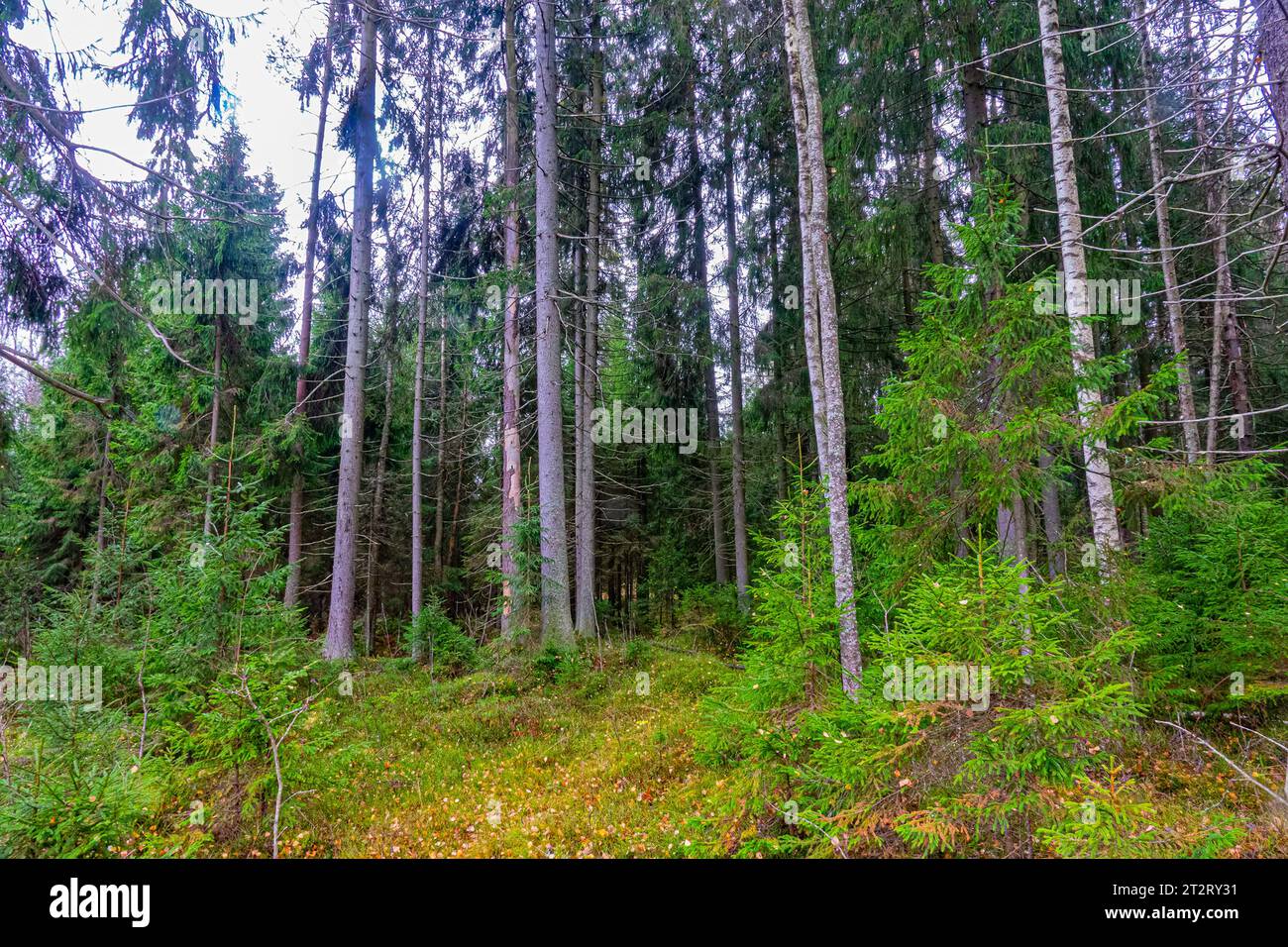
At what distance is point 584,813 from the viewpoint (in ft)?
17.7

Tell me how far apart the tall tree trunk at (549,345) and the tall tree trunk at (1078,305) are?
26.0 ft

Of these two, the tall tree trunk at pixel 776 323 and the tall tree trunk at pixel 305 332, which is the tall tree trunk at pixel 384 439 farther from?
the tall tree trunk at pixel 776 323

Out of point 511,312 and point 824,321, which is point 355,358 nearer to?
point 511,312

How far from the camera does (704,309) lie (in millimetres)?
13812

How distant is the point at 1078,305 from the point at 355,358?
42.3 ft

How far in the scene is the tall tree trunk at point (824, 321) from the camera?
5.00 meters

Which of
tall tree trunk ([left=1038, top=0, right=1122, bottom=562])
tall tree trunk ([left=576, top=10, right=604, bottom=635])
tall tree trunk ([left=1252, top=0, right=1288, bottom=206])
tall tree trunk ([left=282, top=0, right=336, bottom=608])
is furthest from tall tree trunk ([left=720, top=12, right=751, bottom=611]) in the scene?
tall tree trunk ([left=1252, top=0, right=1288, bottom=206])

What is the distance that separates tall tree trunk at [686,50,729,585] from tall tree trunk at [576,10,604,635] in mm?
2407

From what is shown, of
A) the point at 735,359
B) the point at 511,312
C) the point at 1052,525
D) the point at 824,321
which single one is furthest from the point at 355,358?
the point at 1052,525

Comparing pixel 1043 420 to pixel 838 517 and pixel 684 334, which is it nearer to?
pixel 838 517

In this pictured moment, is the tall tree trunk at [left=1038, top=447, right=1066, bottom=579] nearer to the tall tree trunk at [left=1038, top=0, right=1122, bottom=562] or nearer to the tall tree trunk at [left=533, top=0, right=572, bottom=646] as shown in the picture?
the tall tree trunk at [left=1038, top=0, right=1122, bottom=562]
